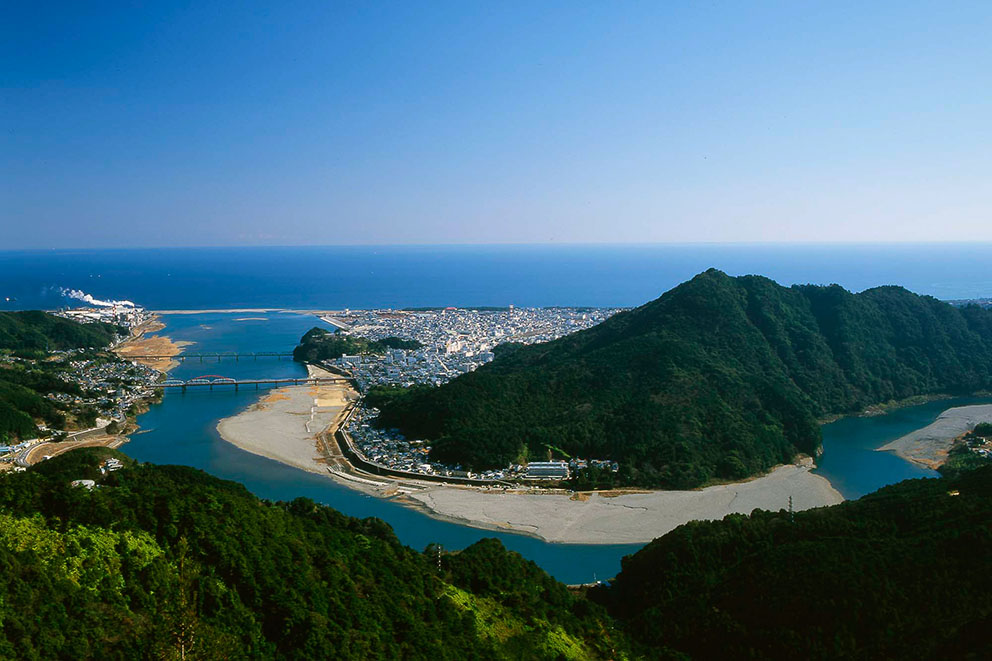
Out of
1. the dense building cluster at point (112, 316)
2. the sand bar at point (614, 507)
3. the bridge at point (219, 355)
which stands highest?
the dense building cluster at point (112, 316)

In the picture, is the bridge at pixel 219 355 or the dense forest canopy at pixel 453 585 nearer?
the dense forest canopy at pixel 453 585

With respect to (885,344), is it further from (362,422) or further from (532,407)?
(362,422)

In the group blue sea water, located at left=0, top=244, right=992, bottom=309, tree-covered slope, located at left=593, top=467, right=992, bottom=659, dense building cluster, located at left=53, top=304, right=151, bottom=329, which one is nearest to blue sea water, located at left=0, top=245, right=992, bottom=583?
blue sea water, located at left=0, top=244, right=992, bottom=309

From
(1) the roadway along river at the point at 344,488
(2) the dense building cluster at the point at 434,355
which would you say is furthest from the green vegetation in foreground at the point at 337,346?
(1) the roadway along river at the point at 344,488

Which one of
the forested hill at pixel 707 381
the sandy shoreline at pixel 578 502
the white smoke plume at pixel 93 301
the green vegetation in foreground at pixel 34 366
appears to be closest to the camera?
the sandy shoreline at pixel 578 502

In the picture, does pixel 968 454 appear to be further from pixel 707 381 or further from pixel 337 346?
pixel 337 346

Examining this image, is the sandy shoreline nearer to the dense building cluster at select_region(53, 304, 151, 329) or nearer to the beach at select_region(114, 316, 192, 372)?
the beach at select_region(114, 316, 192, 372)

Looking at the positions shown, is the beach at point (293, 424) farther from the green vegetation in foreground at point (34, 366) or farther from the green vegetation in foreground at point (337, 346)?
the green vegetation in foreground at point (337, 346)
